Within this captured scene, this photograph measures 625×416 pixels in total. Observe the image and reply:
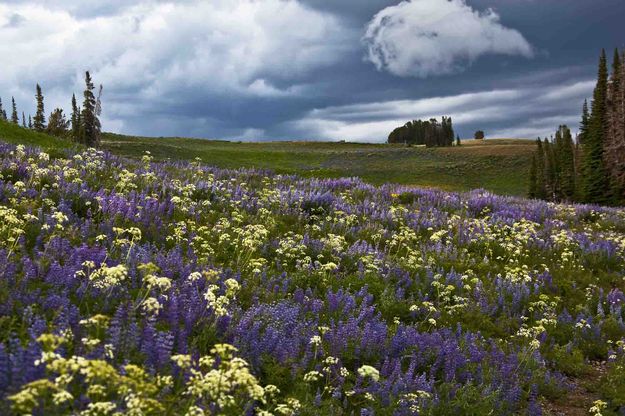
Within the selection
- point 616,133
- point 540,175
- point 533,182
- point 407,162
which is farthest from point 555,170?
point 616,133

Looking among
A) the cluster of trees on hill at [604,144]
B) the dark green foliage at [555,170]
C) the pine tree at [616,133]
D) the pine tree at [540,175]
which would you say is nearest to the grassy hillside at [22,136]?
the cluster of trees on hill at [604,144]

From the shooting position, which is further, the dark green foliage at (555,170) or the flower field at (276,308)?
the dark green foliage at (555,170)

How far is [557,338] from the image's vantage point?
959 centimetres

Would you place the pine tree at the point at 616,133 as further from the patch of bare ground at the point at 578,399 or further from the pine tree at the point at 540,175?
the patch of bare ground at the point at 578,399

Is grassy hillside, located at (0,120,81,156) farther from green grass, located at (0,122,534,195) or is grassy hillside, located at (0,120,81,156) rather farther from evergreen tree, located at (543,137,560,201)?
evergreen tree, located at (543,137,560,201)

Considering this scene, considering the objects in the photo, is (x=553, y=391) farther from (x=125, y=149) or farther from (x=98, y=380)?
(x=125, y=149)

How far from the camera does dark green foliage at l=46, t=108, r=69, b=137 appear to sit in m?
90.1

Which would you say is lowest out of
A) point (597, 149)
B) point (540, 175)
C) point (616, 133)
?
point (540, 175)

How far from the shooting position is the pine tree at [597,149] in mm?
64562

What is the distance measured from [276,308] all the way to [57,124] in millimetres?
100627

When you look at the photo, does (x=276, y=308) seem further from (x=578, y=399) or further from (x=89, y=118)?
(x=89, y=118)

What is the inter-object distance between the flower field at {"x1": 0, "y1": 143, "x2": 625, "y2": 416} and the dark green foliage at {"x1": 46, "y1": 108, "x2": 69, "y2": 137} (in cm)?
8401

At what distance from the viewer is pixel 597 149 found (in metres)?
67.4

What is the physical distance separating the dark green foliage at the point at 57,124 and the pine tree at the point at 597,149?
277 ft
